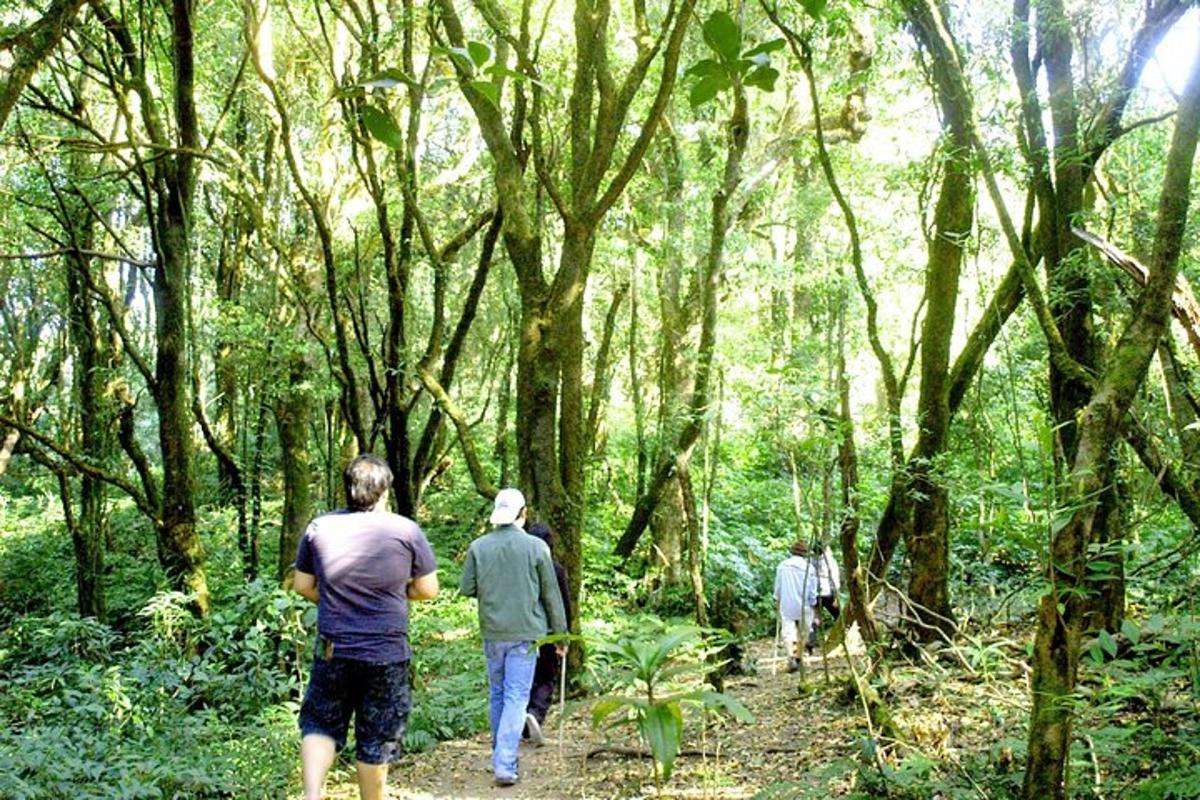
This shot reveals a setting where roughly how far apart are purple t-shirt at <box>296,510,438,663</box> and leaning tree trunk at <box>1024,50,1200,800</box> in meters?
2.86

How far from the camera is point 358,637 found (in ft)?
14.8

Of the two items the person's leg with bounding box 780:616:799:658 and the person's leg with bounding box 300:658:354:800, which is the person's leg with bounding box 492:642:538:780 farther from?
the person's leg with bounding box 780:616:799:658

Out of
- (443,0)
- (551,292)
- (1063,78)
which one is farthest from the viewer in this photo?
(551,292)

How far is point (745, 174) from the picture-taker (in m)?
13.6

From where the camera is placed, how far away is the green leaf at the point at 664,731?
279 centimetres

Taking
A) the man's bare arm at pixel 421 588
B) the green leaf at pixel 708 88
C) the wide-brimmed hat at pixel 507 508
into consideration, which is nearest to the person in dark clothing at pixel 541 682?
the wide-brimmed hat at pixel 507 508

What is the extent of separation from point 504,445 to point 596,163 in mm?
10014

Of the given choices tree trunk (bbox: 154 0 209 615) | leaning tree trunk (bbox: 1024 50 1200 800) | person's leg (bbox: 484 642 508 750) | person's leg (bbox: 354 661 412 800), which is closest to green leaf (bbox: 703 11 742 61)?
leaning tree trunk (bbox: 1024 50 1200 800)

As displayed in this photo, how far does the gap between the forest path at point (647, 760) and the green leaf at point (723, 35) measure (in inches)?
156

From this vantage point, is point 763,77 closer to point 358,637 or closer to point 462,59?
point 462,59

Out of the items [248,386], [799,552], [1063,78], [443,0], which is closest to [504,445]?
[248,386]

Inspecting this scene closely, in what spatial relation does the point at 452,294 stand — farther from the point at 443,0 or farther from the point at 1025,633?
the point at 1025,633

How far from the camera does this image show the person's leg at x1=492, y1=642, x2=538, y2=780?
6297 mm

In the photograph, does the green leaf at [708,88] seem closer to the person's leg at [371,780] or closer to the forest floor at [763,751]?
the forest floor at [763,751]
